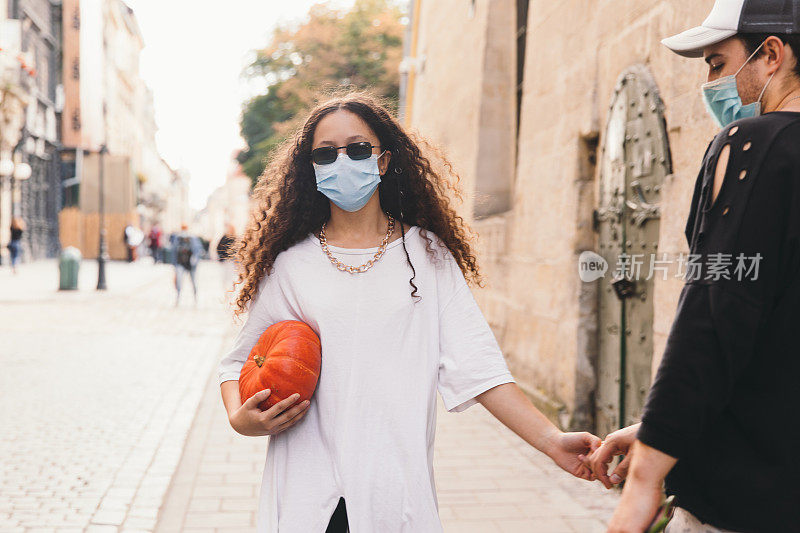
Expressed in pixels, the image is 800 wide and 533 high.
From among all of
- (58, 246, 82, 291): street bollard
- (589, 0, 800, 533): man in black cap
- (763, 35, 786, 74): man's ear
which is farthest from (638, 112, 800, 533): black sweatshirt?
(58, 246, 82, 291): street bollard

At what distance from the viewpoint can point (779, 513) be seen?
137 cm

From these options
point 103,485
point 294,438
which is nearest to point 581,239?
point 103,485

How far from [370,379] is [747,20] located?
1.22 metres

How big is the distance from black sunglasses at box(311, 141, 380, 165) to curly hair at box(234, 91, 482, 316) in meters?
0.09

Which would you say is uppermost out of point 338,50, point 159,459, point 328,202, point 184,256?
point 338,50

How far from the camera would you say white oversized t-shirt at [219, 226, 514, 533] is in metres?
2.08

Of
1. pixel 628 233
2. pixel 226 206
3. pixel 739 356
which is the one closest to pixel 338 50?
pixel 628 233

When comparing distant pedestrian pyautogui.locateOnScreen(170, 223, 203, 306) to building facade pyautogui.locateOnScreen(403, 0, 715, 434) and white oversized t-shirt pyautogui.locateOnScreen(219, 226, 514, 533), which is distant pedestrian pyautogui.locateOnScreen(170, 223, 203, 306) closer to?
building facade pyautogui.locateOnScreen(403, 0, 715, 434)

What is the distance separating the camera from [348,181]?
2.30m

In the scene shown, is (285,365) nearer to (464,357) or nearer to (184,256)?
(464,357)

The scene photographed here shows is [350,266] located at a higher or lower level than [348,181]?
lower

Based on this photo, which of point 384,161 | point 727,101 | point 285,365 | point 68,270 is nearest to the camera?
point 727,101

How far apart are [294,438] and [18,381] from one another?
7116 mm

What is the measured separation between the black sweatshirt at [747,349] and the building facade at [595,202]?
1.61 metres
